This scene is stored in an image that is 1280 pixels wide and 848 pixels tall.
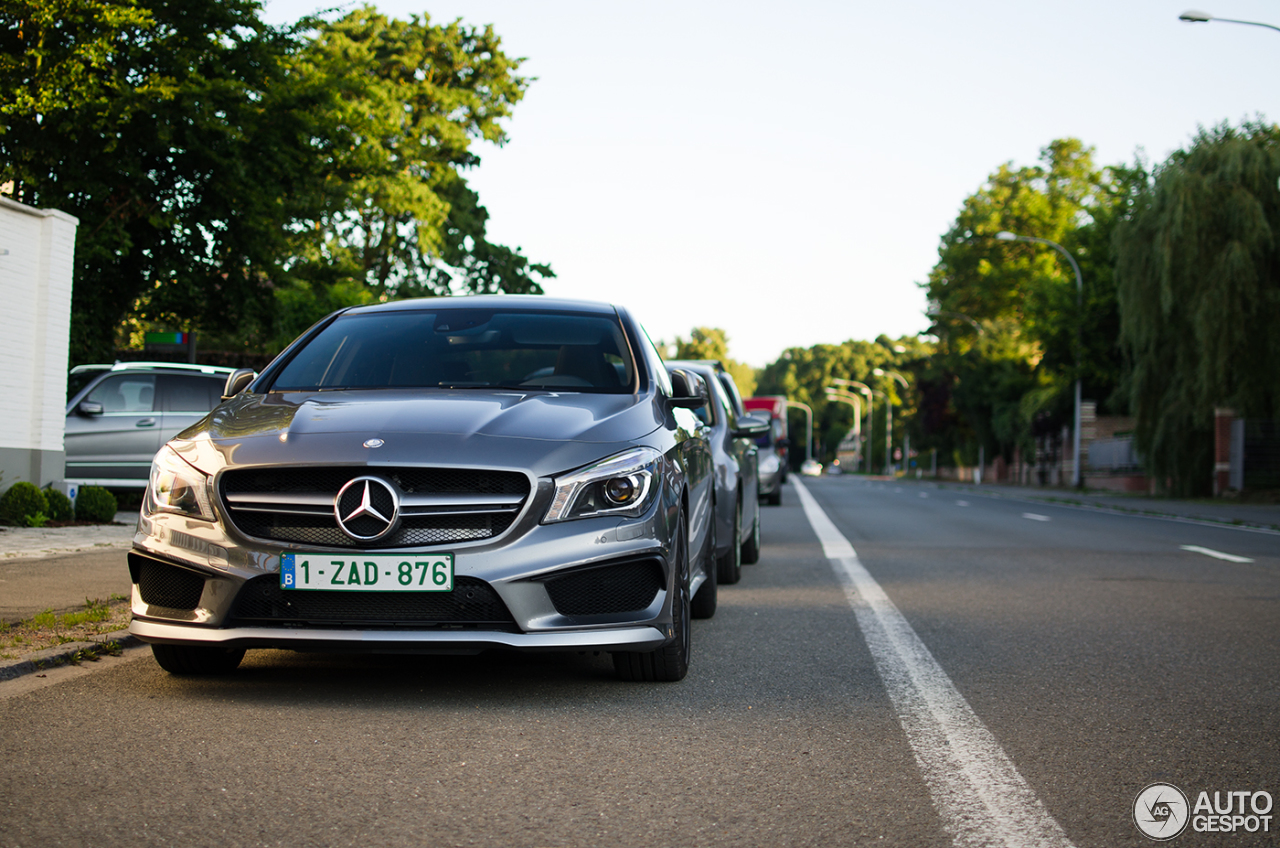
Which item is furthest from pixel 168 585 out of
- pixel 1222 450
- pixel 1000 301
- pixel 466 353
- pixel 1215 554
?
pixel 1000 301

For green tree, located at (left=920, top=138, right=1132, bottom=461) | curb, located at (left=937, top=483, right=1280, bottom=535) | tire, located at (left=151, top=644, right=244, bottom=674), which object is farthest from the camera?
green tree, located at (left=920, top=138, right=1132, bottom=461)

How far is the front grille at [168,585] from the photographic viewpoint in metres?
4.93

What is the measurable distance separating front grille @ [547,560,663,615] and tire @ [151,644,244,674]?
1512mm

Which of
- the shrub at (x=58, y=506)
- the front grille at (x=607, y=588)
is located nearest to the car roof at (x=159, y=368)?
the shrub at (x=58, y=506)

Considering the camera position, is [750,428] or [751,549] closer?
[750,428]

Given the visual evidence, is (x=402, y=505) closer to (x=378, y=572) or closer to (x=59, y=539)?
(x=378, y=572)

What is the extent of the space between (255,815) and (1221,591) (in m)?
8.55

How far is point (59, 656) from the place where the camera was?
5688 mm

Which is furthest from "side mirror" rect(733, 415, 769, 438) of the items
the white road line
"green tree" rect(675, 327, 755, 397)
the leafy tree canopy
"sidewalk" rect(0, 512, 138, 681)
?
"green tree" rect(675, 327, 755, 397)

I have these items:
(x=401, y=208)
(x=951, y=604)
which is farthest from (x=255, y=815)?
(x=401, y=208)

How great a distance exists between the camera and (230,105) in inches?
757

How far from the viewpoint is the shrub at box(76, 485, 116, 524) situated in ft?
43.6

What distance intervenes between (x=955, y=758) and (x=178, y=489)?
2993 mm

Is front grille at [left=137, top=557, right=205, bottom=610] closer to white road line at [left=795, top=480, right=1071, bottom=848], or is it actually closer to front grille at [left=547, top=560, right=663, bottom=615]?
front grille at [left=547, top=560, right=663, bottom=615]
